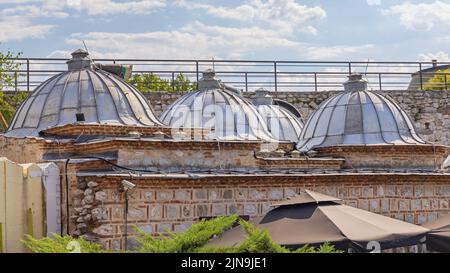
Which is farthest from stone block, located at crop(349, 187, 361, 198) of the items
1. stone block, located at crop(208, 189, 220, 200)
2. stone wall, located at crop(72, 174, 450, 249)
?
stone block, located at crop(208, 189, 220, 200)

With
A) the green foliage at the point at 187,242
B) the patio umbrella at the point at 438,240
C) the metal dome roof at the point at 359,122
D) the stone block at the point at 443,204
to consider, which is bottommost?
the patio umbrella at the point at 438,240

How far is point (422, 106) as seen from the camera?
31281mm

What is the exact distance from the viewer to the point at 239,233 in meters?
12.9

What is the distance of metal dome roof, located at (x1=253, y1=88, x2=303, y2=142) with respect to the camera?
975 inches

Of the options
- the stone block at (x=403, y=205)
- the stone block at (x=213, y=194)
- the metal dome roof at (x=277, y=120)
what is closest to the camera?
the stone block at (x=213, y=194)

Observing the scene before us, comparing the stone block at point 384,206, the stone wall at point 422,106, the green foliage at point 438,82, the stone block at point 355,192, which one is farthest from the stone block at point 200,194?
the green foliage at point 438,82

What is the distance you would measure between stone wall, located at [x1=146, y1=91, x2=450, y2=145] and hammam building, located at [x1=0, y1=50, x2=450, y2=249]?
7.64 m

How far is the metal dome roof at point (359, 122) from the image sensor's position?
65.4 ft

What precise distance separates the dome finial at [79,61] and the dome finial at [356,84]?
6214mm

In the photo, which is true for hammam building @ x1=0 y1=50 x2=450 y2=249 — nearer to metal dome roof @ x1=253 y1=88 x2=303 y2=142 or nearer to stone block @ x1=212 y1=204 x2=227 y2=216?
stone block @ x1=212 y1=204 x2=227 y2=216

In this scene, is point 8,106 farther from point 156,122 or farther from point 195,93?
point 156,122

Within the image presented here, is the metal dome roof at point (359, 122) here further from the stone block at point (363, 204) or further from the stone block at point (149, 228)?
the stone block at point (149, 228)

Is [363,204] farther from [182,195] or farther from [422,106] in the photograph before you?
[422,106]

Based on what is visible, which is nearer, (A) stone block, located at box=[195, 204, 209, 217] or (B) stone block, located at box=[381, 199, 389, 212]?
(A) stone block, located at box=[195, 204, 209, 217]
